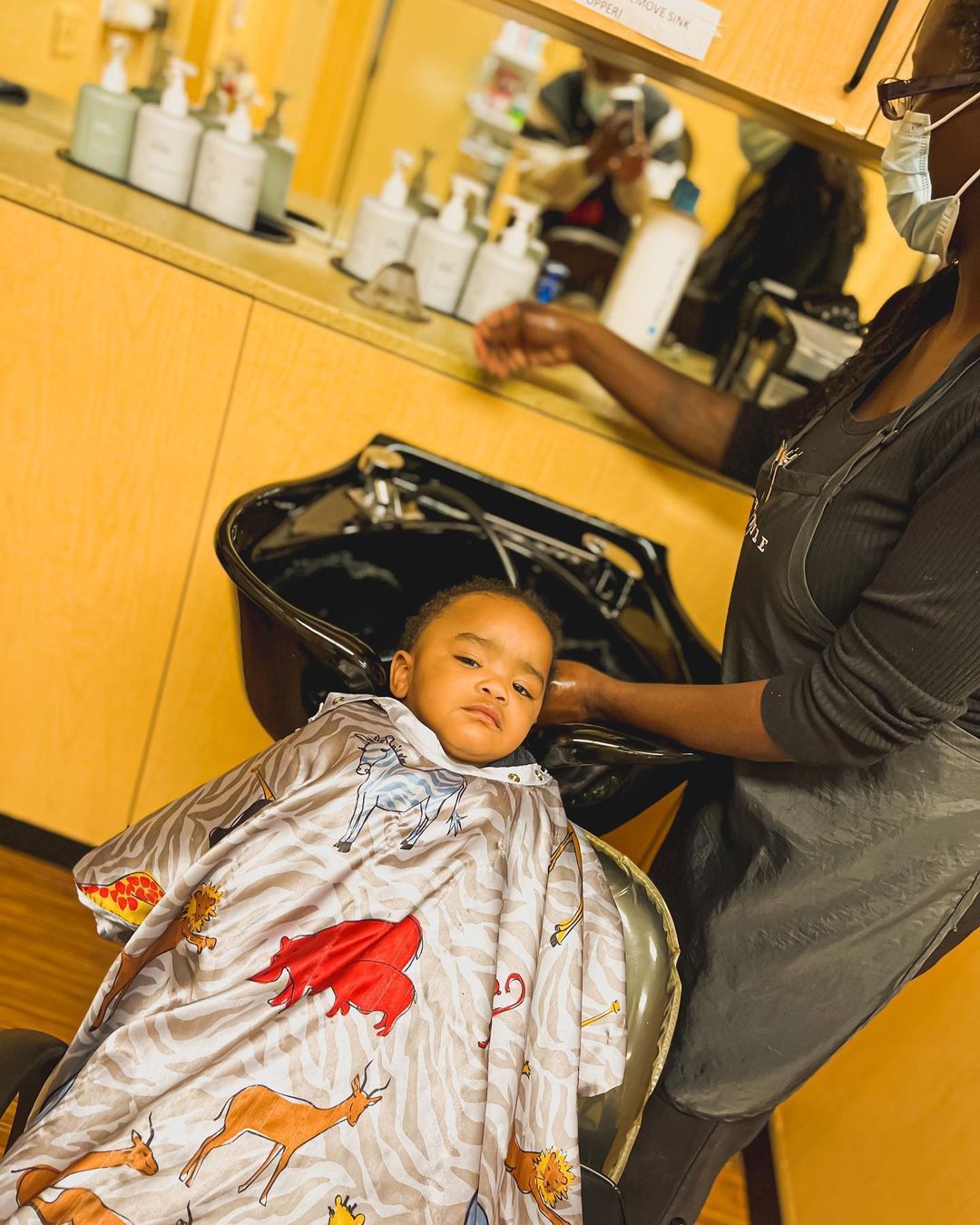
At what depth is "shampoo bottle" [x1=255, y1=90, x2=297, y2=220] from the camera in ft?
5.70

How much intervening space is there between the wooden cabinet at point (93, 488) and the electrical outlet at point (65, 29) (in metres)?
0.67

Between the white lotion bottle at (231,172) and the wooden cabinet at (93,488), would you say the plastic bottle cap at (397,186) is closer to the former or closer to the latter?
the white lotion bottle at (231,172)

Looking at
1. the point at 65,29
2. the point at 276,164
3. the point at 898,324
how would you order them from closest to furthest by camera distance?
the point at 898,324, the point at 276,164, the point at 65,29

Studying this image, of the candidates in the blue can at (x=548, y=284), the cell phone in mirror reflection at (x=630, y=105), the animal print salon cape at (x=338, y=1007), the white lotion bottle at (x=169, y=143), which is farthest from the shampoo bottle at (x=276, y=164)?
the animal print salon cape at (x=338, y=1007)

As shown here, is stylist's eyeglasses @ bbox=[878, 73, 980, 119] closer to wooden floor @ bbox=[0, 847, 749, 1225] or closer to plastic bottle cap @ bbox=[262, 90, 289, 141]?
plastic bottle cap @ bbox=[262, 90, 289, 141]

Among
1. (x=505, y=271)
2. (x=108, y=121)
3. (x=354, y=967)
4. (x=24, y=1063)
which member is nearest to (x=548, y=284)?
(x=505, y=271)

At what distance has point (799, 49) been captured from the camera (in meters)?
1.31

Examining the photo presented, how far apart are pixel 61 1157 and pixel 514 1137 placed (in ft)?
1.30

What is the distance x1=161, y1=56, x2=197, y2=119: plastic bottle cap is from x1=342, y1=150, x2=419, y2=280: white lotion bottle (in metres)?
0.32

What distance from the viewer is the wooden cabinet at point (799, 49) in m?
1.29

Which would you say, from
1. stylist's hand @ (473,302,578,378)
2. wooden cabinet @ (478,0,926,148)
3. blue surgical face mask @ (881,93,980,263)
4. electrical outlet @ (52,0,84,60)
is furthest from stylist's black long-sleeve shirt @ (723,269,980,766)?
electrical outlet @ (52,0,84,60)

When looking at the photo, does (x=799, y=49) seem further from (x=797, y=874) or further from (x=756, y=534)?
(x=797, y=874)

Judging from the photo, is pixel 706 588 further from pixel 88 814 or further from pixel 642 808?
Result: pixel 88 814

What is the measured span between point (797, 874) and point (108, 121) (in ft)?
5.00
